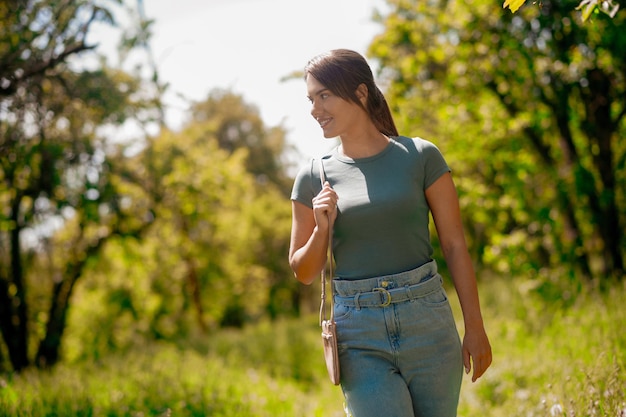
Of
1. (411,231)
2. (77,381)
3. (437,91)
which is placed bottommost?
(77,381)

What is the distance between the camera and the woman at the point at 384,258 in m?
2.08

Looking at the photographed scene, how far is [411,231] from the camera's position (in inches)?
84.2

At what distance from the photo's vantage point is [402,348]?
2068mm

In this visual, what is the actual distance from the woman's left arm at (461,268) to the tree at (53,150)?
3771 mm

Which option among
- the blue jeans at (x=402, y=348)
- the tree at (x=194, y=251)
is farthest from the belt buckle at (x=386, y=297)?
the tree at (x=194, y=251)

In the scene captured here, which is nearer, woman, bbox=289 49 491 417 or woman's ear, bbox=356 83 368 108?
woman, bbox=289 49 491 417

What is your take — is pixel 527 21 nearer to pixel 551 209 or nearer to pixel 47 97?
pixel 551 209

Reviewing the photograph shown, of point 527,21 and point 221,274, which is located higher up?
point 527,21

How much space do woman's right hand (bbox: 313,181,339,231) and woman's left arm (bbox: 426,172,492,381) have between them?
37 cm

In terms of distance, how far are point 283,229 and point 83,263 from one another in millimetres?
13488

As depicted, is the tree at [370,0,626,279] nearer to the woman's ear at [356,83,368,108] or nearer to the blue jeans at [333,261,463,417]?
the woman's ear at [356,83,368,108]

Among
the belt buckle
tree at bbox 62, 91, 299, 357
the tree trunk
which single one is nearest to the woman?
the belt buckle

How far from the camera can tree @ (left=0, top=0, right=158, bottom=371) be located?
512 centimetres

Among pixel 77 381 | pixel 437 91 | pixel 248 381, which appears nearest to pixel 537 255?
pixel 437 91
